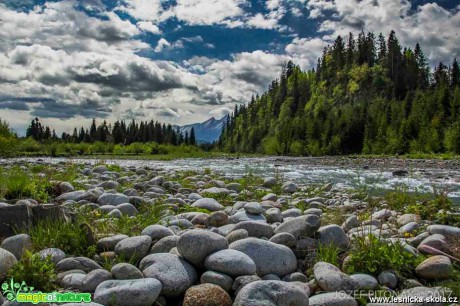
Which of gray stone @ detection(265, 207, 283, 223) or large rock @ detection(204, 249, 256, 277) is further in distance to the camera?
gray stone @ detection(265, 207, 283, 223)

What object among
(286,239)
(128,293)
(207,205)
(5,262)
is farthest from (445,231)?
(5,262)

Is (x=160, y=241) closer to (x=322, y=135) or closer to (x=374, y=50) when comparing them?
(x=322, y=135)

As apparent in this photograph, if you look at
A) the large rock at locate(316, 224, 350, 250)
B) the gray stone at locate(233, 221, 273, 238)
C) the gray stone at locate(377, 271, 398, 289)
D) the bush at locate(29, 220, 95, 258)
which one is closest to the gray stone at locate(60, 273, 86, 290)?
the bush at locate(29, 220, 95, 258)

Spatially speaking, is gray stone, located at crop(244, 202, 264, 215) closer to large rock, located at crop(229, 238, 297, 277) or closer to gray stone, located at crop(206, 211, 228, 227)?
gray stone, located at crop(206, 211, 228, 227)

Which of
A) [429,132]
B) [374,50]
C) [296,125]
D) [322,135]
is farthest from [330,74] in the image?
[429,132]

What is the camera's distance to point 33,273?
3.26m

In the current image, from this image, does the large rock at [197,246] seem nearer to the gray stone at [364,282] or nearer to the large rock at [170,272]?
the large rock at [170,272]

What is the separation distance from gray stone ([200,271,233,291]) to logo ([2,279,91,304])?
1032mm

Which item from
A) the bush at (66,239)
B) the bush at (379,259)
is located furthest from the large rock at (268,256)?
the bush at (66,239)

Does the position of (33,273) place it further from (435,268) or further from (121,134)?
(121,134)

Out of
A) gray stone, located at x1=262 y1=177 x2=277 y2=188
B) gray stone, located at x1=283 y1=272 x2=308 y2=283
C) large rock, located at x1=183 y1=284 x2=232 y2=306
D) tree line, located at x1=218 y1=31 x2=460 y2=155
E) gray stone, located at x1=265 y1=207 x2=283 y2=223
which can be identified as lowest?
gray stone, located at x1=283 y1=272 x2=308 y2=283

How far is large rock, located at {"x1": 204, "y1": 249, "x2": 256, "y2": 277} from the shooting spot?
3625 millimetres

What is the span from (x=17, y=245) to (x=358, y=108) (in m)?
82.1

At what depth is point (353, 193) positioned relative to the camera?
9.88 meters
